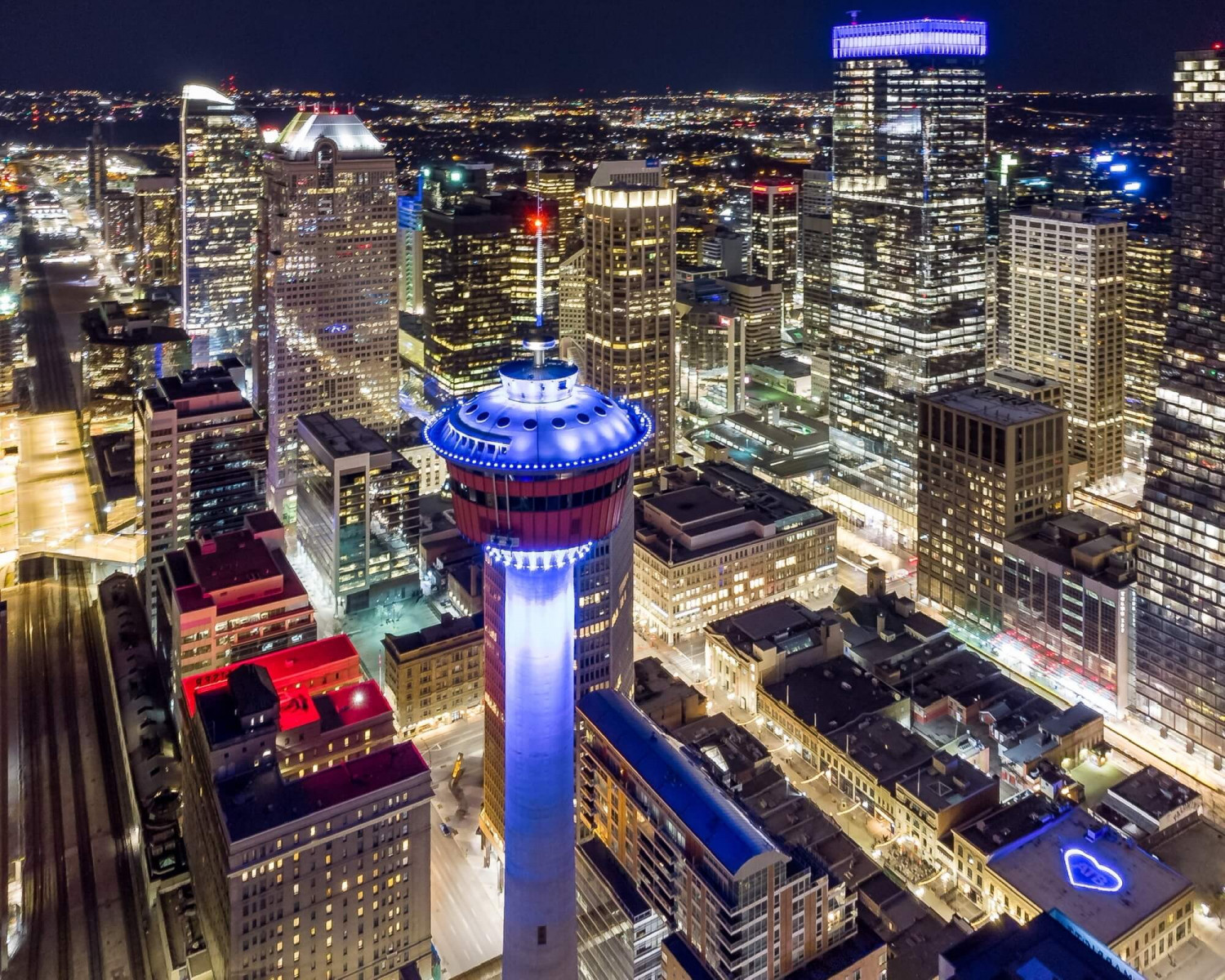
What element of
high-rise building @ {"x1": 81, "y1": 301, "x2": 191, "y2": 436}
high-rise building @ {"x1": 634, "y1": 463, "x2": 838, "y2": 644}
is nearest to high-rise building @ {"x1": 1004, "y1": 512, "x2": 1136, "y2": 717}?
high-rise building @ {"x1": 634, "y1": 463, "x2": 838, "y2": 644}

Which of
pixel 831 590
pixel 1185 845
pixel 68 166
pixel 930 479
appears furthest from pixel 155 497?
pixel 68 166

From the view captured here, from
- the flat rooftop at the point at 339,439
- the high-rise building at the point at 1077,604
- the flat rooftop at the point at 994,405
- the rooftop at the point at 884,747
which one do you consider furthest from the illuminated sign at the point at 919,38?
the rooftop at the point at 884,747

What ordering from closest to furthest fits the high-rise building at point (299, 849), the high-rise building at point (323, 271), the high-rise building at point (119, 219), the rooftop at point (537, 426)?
the rooftop at point (537, 426), the high-rise building at point (299, 849), the high-rise building at point (323, 271), the high-rise building at point (119, 219)

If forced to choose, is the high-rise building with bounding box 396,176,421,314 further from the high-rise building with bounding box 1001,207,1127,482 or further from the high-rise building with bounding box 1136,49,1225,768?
the high-rise building with bounding box 1136,49,1225,768

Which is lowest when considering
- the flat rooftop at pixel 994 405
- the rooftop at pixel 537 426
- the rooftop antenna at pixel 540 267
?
the flat rooftop at pixel 994 405

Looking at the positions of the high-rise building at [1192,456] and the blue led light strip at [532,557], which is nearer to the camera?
the blue led light strip at [532,557]

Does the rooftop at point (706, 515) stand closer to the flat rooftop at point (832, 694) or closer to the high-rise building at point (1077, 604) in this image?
the flat rooftop at point (832, 694)

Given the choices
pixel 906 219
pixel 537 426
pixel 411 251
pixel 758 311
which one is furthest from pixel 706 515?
pixel 411 251
